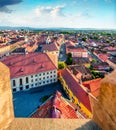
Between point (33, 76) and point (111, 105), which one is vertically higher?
point (111, 105)

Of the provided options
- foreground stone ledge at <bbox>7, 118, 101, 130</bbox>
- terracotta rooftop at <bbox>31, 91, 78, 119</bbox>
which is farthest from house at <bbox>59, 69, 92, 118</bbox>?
foreground stone ledge at <bbox>7, 118, 101, 130</bbox>

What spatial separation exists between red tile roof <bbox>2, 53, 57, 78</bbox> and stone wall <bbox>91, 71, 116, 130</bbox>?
89.6 ft

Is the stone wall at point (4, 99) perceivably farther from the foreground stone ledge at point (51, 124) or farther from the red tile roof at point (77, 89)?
the red tile roof at point (77, 89)

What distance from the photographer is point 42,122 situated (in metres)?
2.37

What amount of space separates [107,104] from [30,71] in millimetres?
28710

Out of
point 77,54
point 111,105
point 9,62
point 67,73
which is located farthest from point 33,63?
point 111,105

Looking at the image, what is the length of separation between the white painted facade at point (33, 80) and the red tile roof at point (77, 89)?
2.72 metres

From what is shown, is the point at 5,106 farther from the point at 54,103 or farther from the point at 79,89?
the point at 79,89

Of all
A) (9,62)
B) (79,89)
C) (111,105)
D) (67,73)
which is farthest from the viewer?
(9,62)

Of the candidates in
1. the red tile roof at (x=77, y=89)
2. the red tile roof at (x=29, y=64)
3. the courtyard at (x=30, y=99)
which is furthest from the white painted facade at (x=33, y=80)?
the red tile roof at (x=77, y=89)

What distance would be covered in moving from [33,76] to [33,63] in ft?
9.12

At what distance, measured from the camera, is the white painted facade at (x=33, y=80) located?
94.8 ft

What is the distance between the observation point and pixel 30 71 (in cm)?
3038

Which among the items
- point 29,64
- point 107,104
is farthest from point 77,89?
point 107,104
